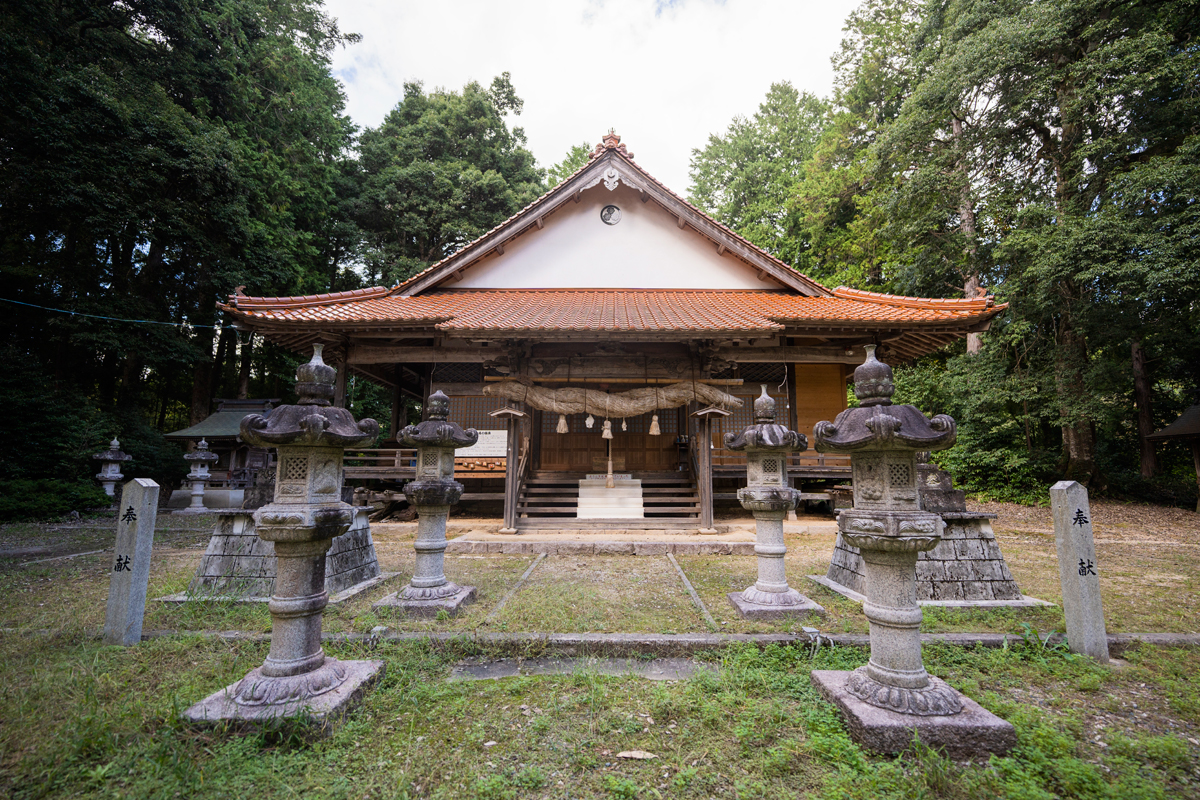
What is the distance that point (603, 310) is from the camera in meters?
9.58

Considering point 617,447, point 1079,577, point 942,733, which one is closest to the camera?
point 942,733

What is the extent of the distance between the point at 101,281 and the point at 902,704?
2315 cm

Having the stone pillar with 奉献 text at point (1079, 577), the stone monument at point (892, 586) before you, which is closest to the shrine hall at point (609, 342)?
the stone pillar with 奉献 text at point (1079, 577)

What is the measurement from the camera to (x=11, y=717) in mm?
2789

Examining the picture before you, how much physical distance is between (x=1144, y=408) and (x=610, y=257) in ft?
57.2

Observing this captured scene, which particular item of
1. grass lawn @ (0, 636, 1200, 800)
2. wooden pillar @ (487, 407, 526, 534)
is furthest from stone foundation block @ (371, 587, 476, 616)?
wooden pillar @ (487, 407, 526, 534)

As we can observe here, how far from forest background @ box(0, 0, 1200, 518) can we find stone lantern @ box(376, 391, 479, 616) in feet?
40.3

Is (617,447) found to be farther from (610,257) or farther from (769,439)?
(769,439)

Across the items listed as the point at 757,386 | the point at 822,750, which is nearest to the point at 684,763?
the point at 822,750

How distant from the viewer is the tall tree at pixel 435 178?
20.8 m

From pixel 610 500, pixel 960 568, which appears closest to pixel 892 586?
pixel 960 568

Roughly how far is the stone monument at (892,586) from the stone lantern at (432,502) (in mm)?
3568

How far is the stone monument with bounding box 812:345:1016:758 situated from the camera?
2594 millimetres

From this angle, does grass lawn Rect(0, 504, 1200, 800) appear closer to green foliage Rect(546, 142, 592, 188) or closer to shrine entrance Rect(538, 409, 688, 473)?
shrine entrance Rect(538, 409, 688, 473)
